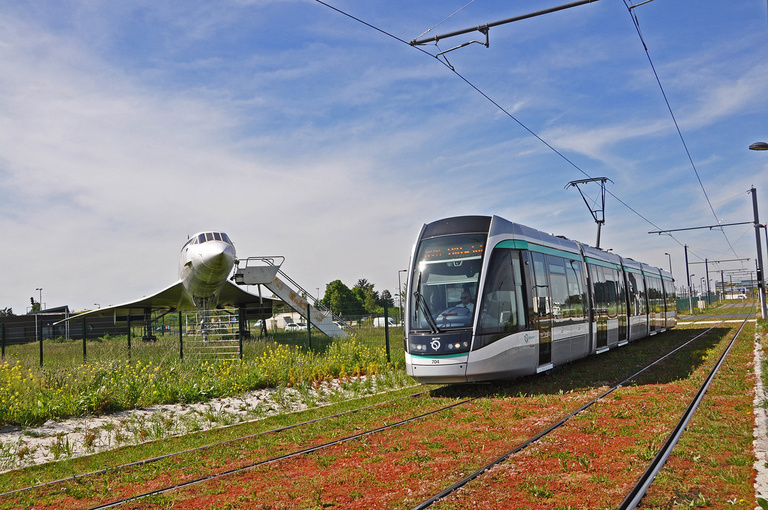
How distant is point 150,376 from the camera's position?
12.9m

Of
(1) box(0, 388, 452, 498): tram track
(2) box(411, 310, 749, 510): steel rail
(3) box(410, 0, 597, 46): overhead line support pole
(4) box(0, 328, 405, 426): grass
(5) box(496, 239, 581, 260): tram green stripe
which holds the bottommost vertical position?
(1) box(0, 388, 452, 498): tram track

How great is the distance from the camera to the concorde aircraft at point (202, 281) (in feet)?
70.3

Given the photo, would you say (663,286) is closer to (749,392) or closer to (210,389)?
(749,392)

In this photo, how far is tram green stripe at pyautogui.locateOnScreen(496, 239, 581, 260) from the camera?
11.8 metres

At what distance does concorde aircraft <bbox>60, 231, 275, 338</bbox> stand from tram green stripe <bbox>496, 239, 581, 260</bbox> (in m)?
11.2

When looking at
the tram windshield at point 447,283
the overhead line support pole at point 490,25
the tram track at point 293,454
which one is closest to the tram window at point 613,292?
the tram track at point 293,454

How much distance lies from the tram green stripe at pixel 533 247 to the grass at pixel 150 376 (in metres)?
5.36

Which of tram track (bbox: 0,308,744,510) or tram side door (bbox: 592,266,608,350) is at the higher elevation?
tram side door (bbox: 592,266,608,350)

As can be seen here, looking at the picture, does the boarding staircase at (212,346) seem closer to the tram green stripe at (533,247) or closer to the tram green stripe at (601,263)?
the tram green stripe at (533,247)

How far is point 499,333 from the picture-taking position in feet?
36.4

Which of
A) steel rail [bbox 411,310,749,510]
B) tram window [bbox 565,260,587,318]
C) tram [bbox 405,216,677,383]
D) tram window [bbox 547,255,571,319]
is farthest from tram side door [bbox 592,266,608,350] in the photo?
steel rail [bbox 411,310,749,510]

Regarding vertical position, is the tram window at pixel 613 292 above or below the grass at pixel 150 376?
above

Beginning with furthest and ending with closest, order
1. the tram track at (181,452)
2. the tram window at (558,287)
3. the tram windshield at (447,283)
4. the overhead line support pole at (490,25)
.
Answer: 1. the tram window at (558,287)
2. the tram windshield at (447,283)
3. the overhead line support pole at (490,25)
4. the tram track at (181,452)

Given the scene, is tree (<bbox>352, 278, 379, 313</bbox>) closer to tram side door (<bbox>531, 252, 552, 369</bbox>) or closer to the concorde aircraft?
the concorde aircraft
